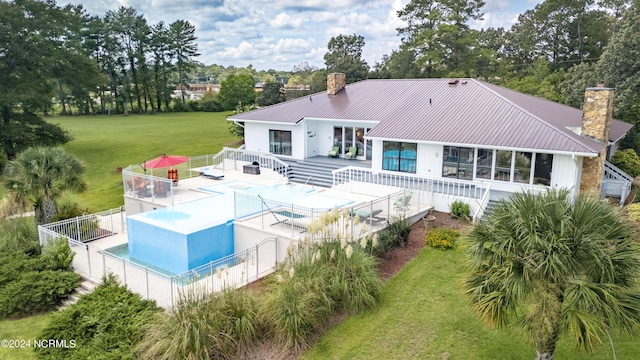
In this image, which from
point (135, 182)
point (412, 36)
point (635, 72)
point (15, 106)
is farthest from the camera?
point (412, 36)

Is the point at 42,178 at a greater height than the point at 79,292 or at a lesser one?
greater

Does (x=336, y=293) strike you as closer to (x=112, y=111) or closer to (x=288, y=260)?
(x=288, y=260)

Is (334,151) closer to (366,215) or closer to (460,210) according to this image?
(460,210)

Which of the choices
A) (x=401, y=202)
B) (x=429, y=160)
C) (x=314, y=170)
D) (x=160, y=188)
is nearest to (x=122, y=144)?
(x=160, y=188)

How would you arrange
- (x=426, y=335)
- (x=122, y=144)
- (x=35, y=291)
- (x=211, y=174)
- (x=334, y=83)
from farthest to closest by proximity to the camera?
(x=122, y=144) < (x=334, y=83) < (x=211, y=174) < (x=35, y=291) < (x=426, y=335)

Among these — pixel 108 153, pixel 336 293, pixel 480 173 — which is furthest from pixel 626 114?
pixel 108 153

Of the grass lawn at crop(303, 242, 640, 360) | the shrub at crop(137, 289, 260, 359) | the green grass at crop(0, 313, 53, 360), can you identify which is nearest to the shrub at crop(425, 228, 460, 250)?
the grass lawn at crop(303, 242, 640, 360)
